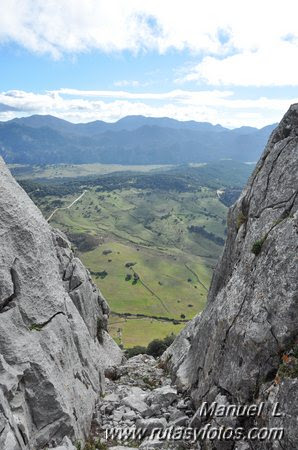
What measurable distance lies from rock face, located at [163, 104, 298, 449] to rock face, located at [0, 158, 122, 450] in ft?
29.8

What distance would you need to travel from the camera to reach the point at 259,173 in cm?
3500

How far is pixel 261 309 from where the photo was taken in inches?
995

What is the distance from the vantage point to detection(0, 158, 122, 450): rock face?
2375 cm

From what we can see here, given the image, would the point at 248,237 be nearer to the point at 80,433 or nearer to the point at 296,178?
the point at 296,178

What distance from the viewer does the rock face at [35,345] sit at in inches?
Result: 935

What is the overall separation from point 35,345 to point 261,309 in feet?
49.2

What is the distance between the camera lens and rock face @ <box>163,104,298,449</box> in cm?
2198

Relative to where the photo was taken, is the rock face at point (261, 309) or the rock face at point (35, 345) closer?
the rock face at point (261, 309)

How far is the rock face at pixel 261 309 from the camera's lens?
72.1ft

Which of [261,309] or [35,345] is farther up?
[261,309]

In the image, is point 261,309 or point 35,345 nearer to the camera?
point 261,309

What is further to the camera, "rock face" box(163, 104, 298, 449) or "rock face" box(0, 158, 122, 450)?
"rock face" box(0, 158, 122, 450)

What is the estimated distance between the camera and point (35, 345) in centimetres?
2656

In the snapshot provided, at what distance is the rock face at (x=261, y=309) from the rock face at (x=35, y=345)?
29.8 feet
